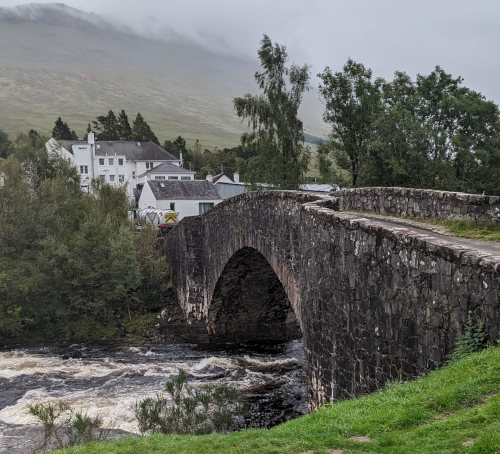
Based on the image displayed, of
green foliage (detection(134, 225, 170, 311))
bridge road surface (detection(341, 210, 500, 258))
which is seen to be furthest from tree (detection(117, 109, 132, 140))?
bridge road surface (detection(341, 210, 500, 258))

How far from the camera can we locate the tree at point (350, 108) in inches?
1516

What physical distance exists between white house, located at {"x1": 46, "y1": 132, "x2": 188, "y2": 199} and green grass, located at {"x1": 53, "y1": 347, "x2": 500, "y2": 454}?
243ft

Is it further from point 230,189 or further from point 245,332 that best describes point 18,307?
point 230,189

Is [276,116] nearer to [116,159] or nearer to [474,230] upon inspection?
[474,230]

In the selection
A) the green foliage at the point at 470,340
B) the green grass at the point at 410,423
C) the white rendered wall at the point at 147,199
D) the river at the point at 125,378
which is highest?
the white rendered wall at the point at 147,199

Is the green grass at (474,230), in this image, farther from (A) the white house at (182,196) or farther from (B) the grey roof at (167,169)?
(B) the grey roof at (167,169)

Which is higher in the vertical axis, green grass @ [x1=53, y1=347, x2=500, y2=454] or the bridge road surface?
the bridge road surface

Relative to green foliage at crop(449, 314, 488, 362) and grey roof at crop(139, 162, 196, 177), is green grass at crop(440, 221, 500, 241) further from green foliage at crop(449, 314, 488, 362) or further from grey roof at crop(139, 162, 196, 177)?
grey roof at crop(139, 162, 196, 177)

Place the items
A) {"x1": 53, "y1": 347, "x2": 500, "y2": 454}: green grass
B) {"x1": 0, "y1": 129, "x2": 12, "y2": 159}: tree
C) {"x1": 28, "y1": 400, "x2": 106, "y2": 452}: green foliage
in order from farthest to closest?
{"x1": 0, "y1": 129, "x2": 12, "y2": 159}: tree, {"x1": 28, "y1": 400, "x2": 106, "y2": 452}: green foliage, {"x1": 53, "y1": 347, "x2": 500, "y2": 454}: green grass

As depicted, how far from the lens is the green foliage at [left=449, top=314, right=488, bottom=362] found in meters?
7.21

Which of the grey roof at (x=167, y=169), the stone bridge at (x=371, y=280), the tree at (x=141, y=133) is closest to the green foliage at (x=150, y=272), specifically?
the stone bridge at (x=371, y=280)

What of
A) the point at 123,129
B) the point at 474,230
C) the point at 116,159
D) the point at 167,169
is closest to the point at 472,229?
the point at 474,230

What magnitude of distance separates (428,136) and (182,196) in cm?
3455

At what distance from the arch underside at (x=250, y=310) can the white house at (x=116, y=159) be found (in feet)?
Result: 162
